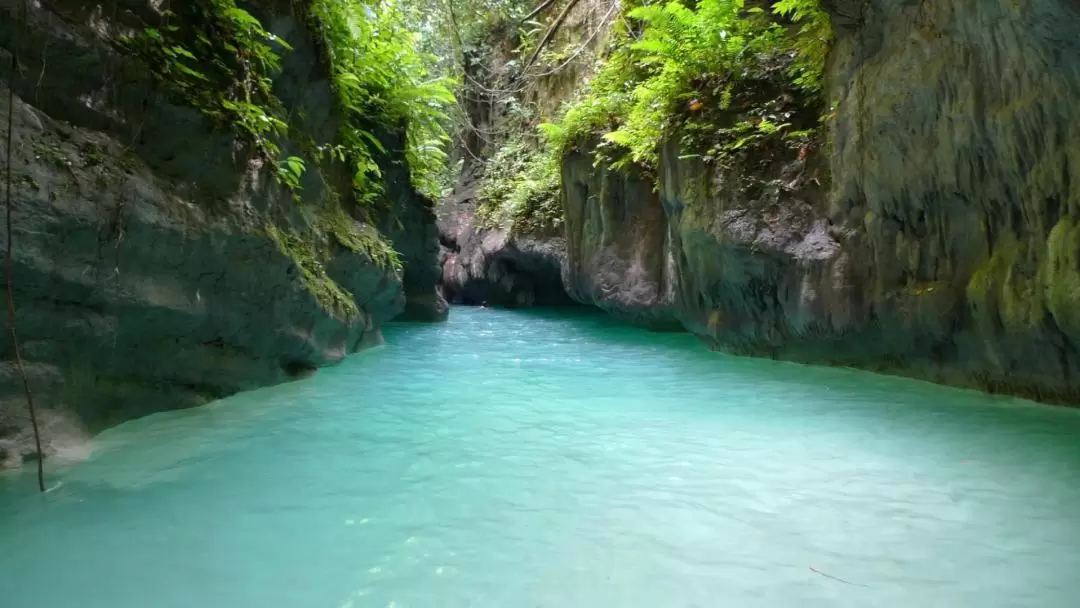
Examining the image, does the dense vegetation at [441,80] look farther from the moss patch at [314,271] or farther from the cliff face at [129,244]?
the cliff face at [129,244]

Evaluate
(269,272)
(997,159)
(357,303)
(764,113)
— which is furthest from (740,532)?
(357,303)

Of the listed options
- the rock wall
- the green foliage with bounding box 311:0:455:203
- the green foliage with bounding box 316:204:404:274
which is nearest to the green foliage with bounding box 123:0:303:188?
the green foliage with bounding box 316:204:404:274

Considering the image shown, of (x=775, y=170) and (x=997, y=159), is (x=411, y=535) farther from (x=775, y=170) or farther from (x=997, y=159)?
(x=775, y=170)

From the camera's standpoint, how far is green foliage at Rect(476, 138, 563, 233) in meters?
16.7

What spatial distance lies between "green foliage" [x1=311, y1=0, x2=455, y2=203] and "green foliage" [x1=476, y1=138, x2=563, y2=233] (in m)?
5.47

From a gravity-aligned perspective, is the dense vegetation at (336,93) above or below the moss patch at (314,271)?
above

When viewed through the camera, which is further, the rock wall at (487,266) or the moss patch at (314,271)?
the rock wall at (487,266)

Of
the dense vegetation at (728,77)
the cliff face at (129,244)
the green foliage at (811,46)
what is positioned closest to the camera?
the cliff face at (129,244)

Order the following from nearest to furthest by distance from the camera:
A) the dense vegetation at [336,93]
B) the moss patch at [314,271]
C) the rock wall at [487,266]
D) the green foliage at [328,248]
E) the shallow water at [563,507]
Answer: the shallow water at [563,507]
the dense vegetation at [336,93]
the moss patch at [314,271]
the green foliage at [328,248]
the rock wall at [487,266]

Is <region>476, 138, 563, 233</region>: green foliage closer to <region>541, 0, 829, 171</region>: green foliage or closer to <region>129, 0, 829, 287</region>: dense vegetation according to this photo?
<region>129, 0, 829, 287</region>: dense vegetation

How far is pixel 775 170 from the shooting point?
836 centimetres

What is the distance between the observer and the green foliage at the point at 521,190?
16.7m

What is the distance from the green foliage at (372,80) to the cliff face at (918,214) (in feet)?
14.7

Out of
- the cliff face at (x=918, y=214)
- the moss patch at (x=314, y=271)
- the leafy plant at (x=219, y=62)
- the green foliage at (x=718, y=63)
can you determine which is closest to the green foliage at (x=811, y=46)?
the green foliage at (x=718, y=63)
